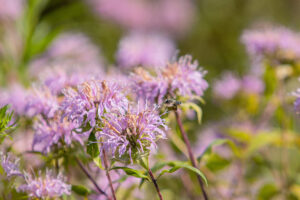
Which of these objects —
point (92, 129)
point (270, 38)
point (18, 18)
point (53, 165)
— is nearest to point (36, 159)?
point (53, 165)

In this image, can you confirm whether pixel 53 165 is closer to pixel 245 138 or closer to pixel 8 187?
pixel 8 187

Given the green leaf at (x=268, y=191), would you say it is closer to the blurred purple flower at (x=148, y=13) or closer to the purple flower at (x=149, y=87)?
the purple flower at (x=149, y=87)

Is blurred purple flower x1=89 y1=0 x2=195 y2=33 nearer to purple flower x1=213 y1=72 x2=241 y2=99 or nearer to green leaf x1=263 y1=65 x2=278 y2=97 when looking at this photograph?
purple flower x1=213 y1=72 x2=241 y2=99

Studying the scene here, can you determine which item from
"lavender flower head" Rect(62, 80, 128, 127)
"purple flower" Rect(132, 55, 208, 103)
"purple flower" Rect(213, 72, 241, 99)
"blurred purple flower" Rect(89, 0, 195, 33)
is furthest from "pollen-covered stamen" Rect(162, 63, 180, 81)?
"blurred purple flower" Rect(89, 0, 195, 33)

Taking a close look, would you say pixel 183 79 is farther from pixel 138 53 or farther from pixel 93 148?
pixel 138 53

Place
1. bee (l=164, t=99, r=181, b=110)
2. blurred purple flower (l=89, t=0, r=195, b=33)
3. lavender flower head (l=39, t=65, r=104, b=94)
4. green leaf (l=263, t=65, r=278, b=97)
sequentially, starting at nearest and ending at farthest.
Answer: bee (l=164, t=99, r=181, b=110) < lavender flower head (l=39, t=65, r=104, b=94) < green leaf (l=263, t=65, r=278, b=97) < blurred purple flower (l=89, t=0, r=195, b=33)

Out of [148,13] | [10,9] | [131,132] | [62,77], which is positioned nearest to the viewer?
[131,132]

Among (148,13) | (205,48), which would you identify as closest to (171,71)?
(205,48)
